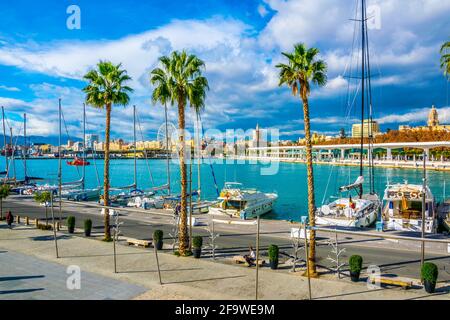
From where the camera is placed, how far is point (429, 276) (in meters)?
13.6

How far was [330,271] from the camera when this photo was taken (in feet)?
56.0

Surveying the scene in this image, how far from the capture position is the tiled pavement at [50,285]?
524 inches

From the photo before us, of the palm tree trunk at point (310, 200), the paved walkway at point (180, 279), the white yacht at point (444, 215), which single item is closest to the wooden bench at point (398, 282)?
the paved walkway at point (180, 279)

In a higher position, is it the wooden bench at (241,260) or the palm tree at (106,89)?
the palm tree at (106,89)

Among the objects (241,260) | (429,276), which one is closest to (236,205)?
(241,260)

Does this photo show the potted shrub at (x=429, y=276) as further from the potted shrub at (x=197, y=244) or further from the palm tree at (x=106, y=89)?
the palm tree at (x=106, y=89)

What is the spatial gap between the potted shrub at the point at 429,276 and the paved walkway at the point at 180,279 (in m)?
0.33

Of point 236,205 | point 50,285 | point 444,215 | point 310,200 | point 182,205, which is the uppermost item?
point 310,200

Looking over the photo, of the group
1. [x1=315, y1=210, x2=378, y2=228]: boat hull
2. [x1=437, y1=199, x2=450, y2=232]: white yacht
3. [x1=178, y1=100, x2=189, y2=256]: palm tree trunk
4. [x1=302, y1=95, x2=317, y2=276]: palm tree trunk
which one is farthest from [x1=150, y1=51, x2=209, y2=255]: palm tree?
[x1=437, y1=199, x2=450, y2=232]: white yacht

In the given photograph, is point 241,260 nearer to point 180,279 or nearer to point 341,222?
point 180,279

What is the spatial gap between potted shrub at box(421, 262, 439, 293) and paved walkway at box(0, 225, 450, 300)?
1.09ft

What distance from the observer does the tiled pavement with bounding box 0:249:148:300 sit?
43.7 feet

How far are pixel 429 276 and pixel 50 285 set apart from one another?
16337mm

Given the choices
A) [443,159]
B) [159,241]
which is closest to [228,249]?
[159,241]
